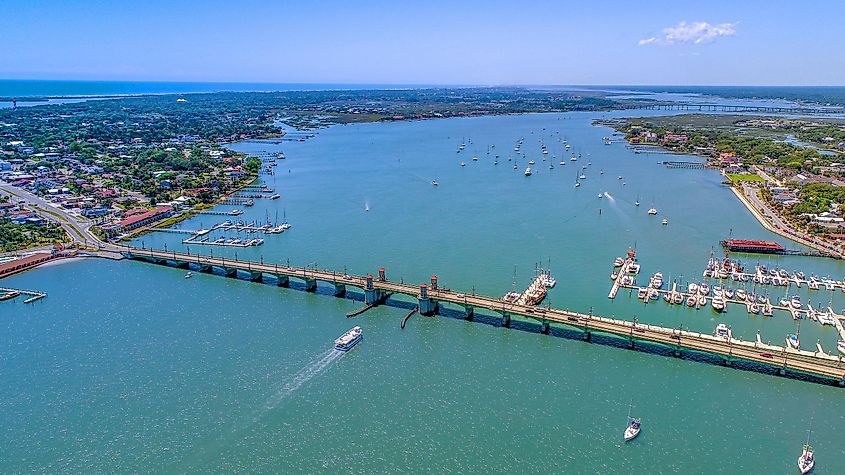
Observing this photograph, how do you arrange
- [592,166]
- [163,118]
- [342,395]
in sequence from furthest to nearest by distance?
[163,118]
[592,166]
[342,395]

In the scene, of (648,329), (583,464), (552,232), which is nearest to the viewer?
(583,464)

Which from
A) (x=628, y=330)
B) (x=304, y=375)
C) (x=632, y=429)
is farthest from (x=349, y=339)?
(x=628, y=330)

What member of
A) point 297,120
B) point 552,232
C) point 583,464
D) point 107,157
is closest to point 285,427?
point 583,464

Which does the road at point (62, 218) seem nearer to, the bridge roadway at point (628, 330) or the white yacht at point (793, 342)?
the bridge roadway at point (628, 330)

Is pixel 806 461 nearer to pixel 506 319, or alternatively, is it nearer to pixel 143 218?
pixel 506 319

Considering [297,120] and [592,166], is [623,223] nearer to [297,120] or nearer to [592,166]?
[592,166]

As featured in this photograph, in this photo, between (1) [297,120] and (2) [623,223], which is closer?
(2) [623,223]

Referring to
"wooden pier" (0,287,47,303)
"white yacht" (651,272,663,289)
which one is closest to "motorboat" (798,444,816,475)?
"white yacht" (651,272,663,289)
